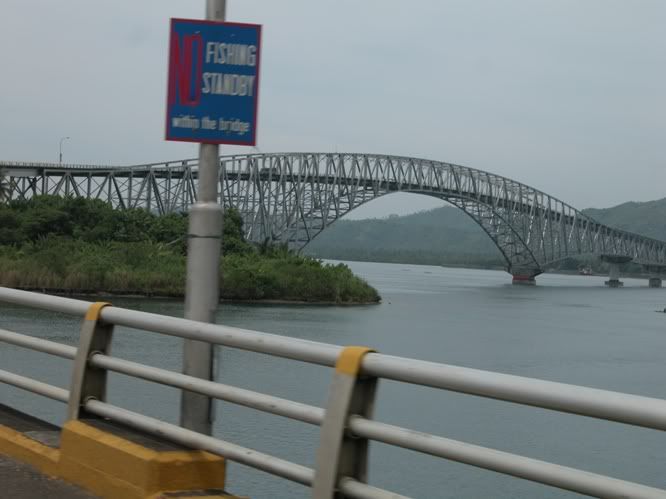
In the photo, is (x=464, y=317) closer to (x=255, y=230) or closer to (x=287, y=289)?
(x=287, y=289)

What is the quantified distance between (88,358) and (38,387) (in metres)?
0.83

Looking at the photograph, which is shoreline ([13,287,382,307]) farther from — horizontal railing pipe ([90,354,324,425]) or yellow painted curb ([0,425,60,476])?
horizontal railing pipe ([90,354,324,425])

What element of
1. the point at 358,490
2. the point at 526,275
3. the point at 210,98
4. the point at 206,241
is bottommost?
the point at 526,275

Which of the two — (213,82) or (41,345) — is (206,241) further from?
(41,345)

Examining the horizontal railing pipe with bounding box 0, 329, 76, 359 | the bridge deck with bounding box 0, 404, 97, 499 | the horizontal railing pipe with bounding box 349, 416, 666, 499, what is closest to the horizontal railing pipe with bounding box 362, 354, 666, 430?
the horizontal railing pipe with bounding box 349, 416, 666, 499

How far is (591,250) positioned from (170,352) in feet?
449

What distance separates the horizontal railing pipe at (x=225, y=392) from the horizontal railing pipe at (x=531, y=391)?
1.50ft

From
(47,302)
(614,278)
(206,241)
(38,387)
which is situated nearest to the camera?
(206,241)

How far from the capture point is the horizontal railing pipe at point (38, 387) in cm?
641

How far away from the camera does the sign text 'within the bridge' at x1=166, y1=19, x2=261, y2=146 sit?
6.13 metres

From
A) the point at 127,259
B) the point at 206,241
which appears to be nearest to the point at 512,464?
the point at 206,241

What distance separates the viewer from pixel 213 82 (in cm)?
616

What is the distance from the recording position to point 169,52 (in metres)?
6.18

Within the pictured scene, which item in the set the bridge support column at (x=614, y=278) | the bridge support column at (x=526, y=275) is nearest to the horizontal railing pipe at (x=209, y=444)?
the bridge support column at (x=526, y=275)
